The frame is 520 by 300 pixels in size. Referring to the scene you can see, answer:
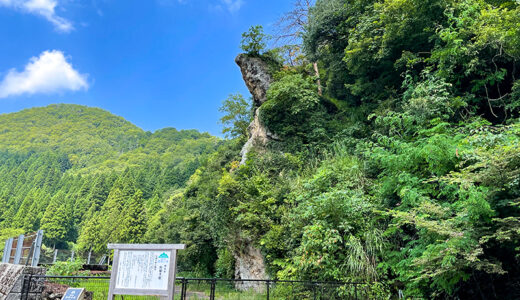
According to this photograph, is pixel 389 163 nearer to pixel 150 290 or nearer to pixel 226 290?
pixel 226 290

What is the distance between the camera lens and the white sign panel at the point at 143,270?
4250 millimetres

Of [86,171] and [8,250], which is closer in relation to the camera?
[8,250]

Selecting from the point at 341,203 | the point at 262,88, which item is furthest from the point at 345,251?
the point at 262,88

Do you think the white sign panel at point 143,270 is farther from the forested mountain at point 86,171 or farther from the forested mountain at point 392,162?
the forested mountain at point 86,171

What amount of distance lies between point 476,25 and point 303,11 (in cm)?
1057

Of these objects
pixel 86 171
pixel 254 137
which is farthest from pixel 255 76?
pixel 86 171

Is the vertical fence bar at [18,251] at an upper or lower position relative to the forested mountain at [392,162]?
lower

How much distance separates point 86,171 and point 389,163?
80965 mm

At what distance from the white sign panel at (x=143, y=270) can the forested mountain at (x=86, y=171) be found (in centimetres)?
3464

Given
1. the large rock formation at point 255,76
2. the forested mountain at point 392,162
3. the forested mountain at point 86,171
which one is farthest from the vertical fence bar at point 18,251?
the forested mountain at point 86,171

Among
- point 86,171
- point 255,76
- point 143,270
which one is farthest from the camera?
point 86,171

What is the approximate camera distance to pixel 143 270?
4340 mm

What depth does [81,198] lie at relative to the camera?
5328 cm

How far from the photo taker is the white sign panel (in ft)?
13.9
